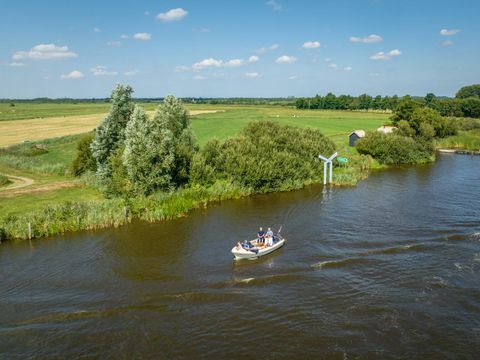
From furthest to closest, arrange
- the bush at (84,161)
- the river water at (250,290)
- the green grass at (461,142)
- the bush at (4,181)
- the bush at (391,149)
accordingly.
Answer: the green grass at (461,142)
the bush at (391,149)
the bush at (84,161)
the bush at (4,181)
the river water at (250,290)

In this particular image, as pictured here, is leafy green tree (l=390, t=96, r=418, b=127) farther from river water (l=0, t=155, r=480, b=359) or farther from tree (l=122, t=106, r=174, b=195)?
tree (l=122, t=106, r=174, b=195)

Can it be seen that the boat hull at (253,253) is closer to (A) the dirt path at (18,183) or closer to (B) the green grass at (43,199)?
(B) the green grass at (43,199)

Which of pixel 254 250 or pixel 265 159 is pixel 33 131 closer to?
pixel 265 159

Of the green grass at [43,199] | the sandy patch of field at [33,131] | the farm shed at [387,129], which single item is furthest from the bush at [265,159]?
the sandy patch of field at [33,131]

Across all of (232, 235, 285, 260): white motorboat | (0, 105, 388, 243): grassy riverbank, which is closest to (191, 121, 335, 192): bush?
(0, 105, 388, 243): grassy riverbank

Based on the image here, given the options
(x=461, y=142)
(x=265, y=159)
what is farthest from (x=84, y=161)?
(x=461, y=142)
